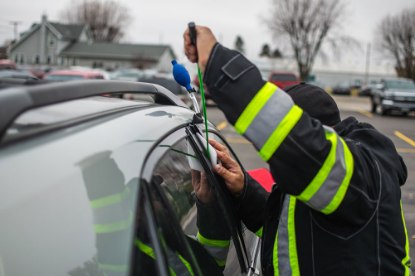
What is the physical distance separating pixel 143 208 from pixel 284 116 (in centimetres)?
47

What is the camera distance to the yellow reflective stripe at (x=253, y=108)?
1.33 m

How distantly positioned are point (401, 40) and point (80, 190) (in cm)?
6009

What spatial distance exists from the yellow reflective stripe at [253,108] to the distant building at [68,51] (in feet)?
225

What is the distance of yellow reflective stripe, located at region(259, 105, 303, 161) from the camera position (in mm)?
1306

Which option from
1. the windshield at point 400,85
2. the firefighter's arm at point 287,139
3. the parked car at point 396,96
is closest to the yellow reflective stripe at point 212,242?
the firefighter's arm at point 287,139

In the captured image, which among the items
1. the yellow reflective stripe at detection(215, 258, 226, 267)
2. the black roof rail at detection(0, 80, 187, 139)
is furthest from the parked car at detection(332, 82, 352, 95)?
the black roof rail at detection(0, 80, 187, 139)

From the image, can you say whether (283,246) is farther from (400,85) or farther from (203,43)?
(400,85)

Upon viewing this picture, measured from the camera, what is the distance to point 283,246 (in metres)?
1.60

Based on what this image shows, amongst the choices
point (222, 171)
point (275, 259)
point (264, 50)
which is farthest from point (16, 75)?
point (264, 50)

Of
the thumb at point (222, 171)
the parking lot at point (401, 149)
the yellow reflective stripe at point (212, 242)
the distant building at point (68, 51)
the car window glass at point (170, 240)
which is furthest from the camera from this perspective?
the distant building at point (68, 51)

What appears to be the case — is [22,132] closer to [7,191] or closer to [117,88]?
Answer: [7,191]

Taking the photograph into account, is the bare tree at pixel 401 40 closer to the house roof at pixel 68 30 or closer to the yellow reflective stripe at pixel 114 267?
the house roof at pixel 68 30

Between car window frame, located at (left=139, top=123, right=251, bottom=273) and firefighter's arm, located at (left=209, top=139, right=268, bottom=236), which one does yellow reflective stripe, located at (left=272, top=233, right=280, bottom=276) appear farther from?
firefighter's arm, located at (left=209, top=139, right=268, bottom=236)

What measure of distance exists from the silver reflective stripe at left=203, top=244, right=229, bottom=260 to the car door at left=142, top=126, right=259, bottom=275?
0.7 inches
